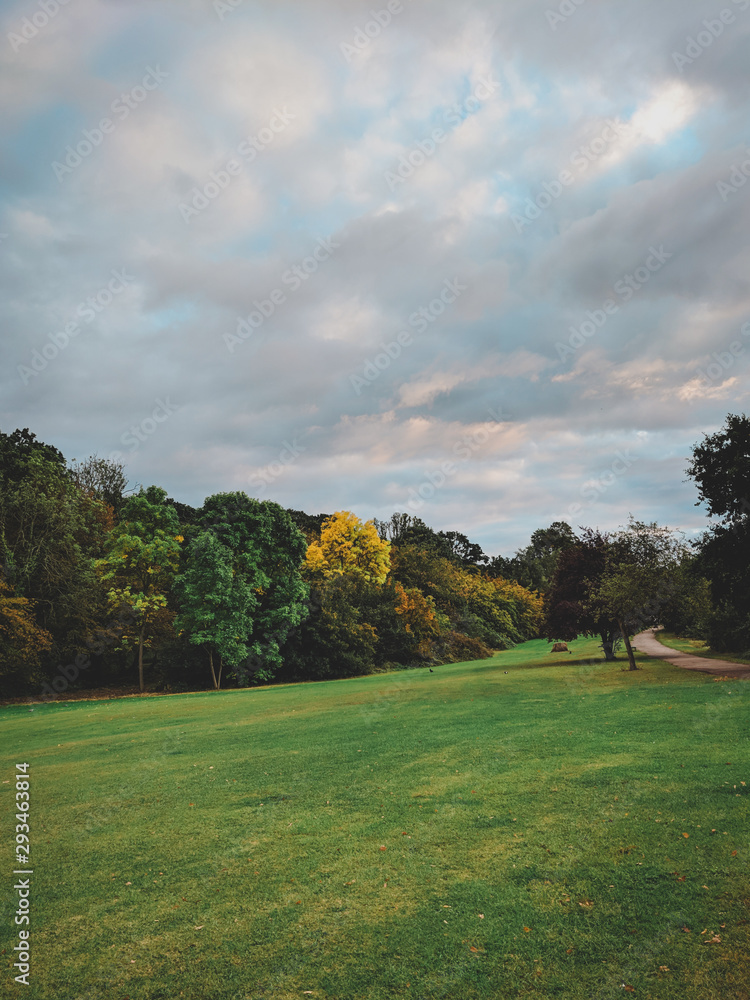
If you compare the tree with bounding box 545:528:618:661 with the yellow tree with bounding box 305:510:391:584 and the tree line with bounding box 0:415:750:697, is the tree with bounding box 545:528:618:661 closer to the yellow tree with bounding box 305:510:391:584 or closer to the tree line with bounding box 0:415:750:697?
the tree line with bounding box 0:415:750:697

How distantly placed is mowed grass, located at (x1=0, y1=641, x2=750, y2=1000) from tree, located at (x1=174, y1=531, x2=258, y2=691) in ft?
73.9

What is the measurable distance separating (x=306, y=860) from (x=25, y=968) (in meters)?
2.79

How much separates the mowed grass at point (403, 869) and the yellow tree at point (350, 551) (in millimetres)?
36800

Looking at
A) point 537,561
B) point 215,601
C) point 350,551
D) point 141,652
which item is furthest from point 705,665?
point 537,561

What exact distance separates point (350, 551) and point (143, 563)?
17705mm

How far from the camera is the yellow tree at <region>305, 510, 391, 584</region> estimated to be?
5038cm

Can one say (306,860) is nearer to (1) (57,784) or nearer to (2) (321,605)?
(1) (57,784)

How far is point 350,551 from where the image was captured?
167 feet

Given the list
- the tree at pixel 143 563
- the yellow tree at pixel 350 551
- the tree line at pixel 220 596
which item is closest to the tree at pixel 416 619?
the tree line at pixel 220 596

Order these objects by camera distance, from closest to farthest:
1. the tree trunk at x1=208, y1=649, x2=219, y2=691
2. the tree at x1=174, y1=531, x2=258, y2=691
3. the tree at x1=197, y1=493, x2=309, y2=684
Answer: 1. the tree at x1=174, y1=531, x2=258, y2=691
2. the tree trunk at x1=208, y1=649, x2=219, y2=691
3. the tree at x1=197, y1=493, x2=309, y2=684

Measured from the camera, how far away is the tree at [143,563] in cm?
3794

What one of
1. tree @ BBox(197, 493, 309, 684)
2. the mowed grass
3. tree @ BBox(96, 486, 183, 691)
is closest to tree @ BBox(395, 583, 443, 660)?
tree @ BBox(197, 493, 309, 684)

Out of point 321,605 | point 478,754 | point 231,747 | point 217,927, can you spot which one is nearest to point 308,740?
point 231,747

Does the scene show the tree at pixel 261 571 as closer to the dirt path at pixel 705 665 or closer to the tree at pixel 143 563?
the tree at pixel 143 563
